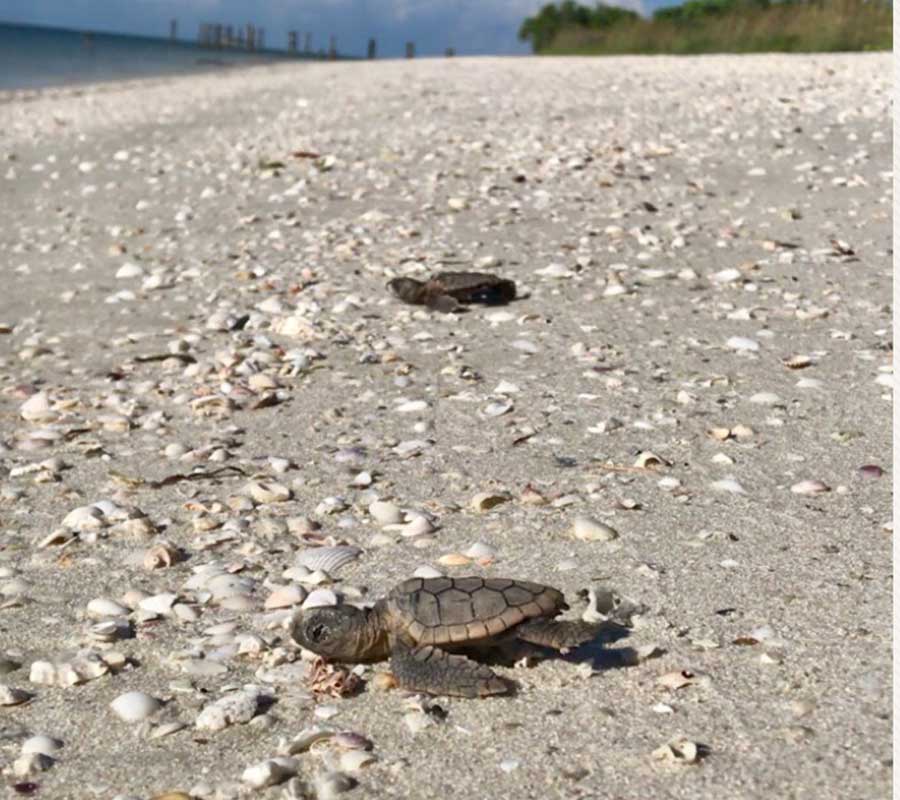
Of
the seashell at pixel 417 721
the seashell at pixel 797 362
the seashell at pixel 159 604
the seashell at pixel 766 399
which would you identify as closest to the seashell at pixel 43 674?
the seashell at pixel 159 604

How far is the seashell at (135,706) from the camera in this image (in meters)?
3.60

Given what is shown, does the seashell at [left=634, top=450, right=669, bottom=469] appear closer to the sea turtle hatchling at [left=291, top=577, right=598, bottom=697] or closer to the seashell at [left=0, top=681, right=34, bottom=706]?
the sea turtle hatchling at [left=291, top=577, right=598, bottom=697]

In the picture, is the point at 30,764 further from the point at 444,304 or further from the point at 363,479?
the point at 444,304

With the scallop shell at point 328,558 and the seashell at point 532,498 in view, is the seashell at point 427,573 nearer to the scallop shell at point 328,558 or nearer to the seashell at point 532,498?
the scallop shell at point 328,558

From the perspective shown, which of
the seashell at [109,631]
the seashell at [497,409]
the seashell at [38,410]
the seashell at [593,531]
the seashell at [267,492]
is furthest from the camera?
the seashell at [38,410]

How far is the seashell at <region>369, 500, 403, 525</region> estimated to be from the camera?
15.9 feet

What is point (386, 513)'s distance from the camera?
4.86m

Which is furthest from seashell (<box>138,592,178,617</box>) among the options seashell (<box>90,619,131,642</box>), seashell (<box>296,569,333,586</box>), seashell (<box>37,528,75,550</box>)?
seashell (<box>37,528,75,550</box>)

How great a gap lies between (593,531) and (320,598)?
3.22 feet

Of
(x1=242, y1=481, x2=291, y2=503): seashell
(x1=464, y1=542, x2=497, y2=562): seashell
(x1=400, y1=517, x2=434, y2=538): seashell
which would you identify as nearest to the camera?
(x1=464, y1=542, x2=497, y2=562): seashell

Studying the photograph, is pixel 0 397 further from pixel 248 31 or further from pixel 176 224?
pixel 248 31

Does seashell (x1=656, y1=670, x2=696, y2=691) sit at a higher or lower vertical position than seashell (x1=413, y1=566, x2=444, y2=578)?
higher

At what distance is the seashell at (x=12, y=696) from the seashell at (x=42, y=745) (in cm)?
23

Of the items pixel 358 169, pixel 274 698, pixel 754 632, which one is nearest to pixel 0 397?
pixel 274 698
